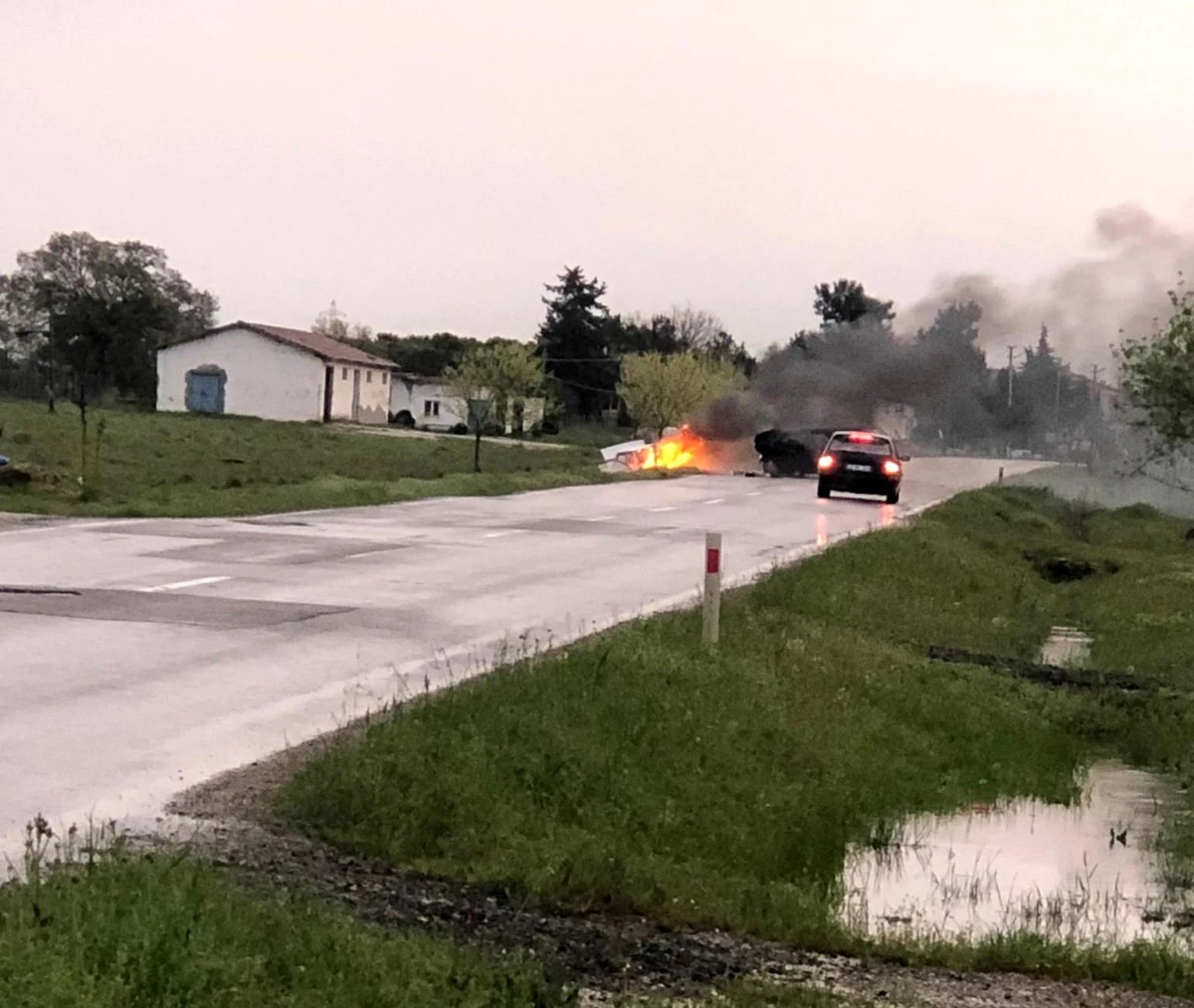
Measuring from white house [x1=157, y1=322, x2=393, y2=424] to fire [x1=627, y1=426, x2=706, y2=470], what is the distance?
26.1 meters

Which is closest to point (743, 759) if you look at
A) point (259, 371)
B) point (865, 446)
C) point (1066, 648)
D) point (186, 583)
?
point (186, 583)

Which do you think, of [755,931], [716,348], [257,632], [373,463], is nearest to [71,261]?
[716,348]

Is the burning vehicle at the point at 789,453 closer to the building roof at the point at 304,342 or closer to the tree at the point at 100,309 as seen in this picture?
the building roof at the point at 304,342

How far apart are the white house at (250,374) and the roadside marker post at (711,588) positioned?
76.2 metres

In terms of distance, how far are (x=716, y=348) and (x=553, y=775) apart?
113m

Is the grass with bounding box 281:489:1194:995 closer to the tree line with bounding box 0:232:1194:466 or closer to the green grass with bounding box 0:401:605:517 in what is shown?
the green grass with bounding box 0:401:605:517

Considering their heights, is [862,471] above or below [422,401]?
below

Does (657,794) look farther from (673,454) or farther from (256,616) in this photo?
(673,454)

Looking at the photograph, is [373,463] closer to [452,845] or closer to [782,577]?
[782,577]

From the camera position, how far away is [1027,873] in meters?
10.8

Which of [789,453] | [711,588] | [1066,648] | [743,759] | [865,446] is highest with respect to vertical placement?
[865,446]

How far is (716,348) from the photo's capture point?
399 feet

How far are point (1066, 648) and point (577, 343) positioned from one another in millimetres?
84128

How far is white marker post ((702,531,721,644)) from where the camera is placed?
1405 centimetres
